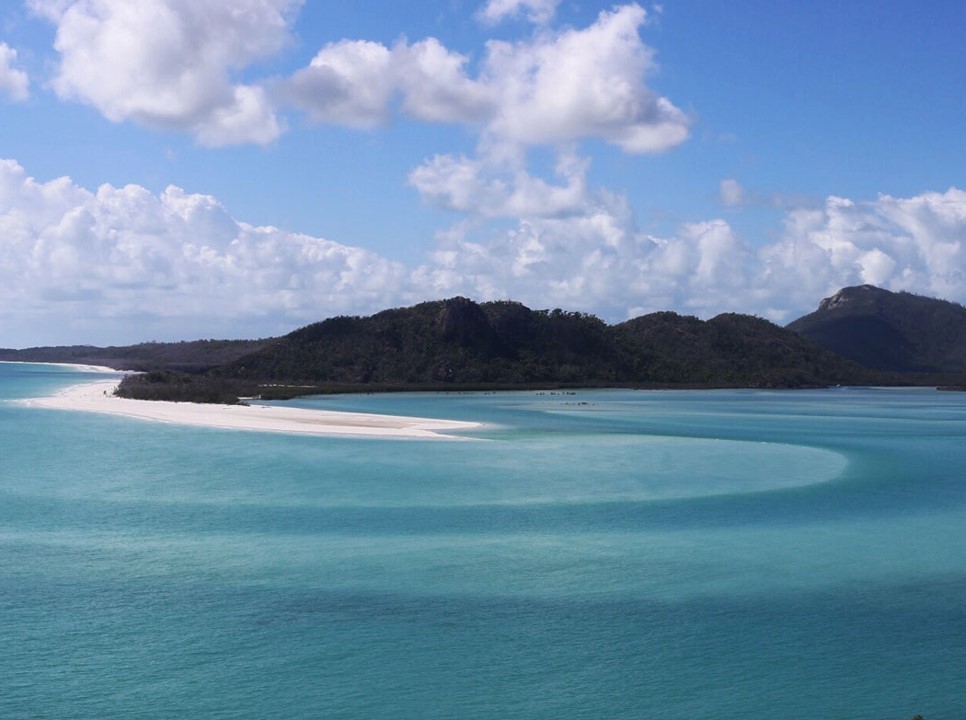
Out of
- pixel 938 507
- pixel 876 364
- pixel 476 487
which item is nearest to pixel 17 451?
pixel 476 487

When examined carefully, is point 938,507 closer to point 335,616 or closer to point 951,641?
point 951,641

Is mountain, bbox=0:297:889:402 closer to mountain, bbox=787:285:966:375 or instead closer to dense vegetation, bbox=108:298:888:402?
dense vegetation, bbox=108:298:888:402

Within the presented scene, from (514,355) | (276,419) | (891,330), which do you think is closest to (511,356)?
(514,355)

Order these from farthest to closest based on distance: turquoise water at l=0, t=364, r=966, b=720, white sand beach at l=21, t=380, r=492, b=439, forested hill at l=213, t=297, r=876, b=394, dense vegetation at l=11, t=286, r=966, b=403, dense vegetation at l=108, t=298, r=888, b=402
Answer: forested hill at l=213, t=297, r=876, b=394 < dense vegetation at l=108, t=298, r=888, b=402 < dense vegetation at l=11, t=286, r=966, b=403 < white sand beach at l=21, t=380, r=492, b=439 < turquoise water at l=0, t=364, r=966, b=720

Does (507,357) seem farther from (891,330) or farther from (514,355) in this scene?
(891,330)

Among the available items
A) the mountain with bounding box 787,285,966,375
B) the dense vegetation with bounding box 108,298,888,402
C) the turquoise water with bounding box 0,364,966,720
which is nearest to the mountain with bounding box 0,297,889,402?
the dense vegetation with bounding box 108,298,888,402
